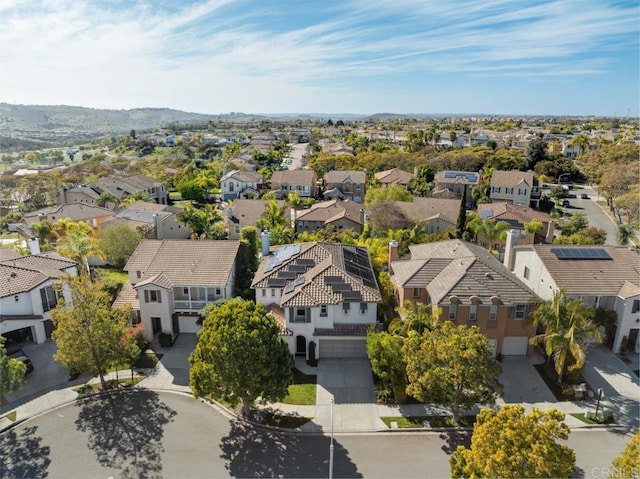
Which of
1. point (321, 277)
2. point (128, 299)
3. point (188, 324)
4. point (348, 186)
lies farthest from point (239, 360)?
point (348, 186)

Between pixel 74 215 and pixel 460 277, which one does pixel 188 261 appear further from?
pixel 74 215

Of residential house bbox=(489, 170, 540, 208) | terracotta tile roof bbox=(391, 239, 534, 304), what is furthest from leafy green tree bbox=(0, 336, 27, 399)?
residential house bbox=(489, 170, 540, 208)

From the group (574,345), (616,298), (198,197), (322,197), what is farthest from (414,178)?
(574,345)

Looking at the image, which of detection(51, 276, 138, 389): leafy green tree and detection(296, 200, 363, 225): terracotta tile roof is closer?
detection(51, 276, 138, 389): leafy green tree

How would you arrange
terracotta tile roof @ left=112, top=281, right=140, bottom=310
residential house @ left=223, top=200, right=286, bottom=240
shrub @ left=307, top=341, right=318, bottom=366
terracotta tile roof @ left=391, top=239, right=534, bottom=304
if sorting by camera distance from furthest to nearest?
residential house @ left=223, top=200, right=286, bottom=240 < terracotta tile roof @ left=112, top=281, right=140, bottom=310 < shrub @ left=307, top=341, right=318, bottom=366 < terracotta tile roof @ left=391, top=239, right=534, bottom=304

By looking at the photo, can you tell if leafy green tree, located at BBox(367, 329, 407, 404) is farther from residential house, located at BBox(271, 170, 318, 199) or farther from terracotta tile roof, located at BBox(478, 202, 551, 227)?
residential house, located at BBox(271, 170, 318, 199)

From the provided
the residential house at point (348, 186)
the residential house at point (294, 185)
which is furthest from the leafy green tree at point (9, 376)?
the residential house at point (348, 186)

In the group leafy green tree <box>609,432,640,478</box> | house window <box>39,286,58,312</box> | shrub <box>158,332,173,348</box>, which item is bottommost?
shrub <box>158,332,173,348</box>

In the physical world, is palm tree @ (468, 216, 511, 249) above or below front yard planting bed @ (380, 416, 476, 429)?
above
